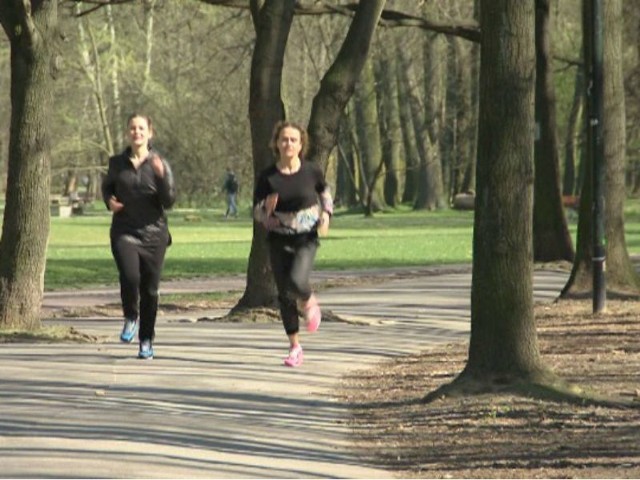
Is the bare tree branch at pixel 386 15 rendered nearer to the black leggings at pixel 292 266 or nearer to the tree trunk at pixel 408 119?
the black leggings at pixel 292 266

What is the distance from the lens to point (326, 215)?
47.6 feet

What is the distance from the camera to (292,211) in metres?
14.5

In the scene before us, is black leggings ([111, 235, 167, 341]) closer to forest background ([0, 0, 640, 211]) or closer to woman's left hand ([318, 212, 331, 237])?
woman's left hand ([318, 212, 331, 237])

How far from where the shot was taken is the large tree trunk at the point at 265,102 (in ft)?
66.4

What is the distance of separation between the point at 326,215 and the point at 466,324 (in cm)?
575

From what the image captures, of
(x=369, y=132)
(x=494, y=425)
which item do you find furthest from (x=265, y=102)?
(x=369, y=132)

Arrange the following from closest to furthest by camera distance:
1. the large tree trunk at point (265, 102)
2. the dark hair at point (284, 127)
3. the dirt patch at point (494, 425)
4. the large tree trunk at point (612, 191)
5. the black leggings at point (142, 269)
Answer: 1. the dirt patch at point (494, 425)
2. the dark hair at point (284, 127)
3. the black leggings at point (142, 269)
4. the large tree trunk at point (265, 102)
5. the large tree trunk at point (612, 191)

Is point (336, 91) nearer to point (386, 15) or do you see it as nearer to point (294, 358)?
point (386, 15)

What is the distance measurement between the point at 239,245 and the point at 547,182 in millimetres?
16994

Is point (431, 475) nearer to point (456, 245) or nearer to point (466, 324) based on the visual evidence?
point (466, 324)

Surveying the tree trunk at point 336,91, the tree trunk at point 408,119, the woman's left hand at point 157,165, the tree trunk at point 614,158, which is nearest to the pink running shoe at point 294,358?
the woman's left hand at point 157,165

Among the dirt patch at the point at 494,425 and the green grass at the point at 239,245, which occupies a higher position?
the dirt patch at the point at 494,425

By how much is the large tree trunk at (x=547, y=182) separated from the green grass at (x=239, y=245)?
511 centimetres

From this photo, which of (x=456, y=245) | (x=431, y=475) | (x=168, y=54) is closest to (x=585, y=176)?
(x=431, y=475)
